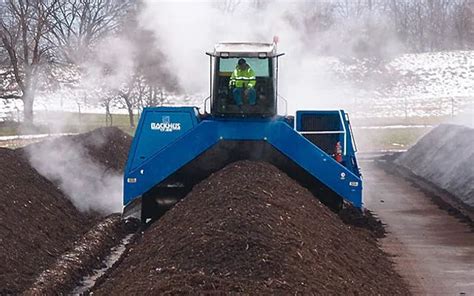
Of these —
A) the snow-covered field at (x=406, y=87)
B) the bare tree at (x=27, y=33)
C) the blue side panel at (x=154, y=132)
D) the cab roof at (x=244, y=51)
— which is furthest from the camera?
the snow-covered field at (x=406, y=87)

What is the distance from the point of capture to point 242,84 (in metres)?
18.4

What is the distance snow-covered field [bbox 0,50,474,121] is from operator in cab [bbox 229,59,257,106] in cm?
2752

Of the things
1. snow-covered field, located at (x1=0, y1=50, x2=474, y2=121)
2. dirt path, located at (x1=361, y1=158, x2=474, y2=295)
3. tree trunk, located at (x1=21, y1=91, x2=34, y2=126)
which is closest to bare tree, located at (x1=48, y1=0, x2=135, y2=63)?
dirt path, located at (x1=361, y1=158, x2=474, y2=295)

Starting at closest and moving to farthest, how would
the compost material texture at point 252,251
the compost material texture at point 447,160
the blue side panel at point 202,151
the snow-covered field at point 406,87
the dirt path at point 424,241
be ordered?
the compost material texture at point 252,251
the dirt path at point 424,241
the blue side panel at point 202,151
the compost material texture at point 447,160
the snow-covered field at point 406,87

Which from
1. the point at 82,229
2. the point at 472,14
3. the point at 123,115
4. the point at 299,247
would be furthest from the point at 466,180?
the point at 123,115

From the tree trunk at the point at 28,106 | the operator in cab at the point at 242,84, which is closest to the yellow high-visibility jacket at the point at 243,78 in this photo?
the operator in cab at the point at 242,84

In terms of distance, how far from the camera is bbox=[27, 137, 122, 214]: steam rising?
2148cm

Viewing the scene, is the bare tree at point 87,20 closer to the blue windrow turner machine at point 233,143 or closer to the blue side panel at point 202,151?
the blue windrow turner machine at point 233,143

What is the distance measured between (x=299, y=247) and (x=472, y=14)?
41979 mm

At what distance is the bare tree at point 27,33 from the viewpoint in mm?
25302

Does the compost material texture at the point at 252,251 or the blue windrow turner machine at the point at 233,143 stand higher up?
the blue windrow turner machine at the point at 233,143

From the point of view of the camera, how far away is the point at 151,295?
29.0 ft

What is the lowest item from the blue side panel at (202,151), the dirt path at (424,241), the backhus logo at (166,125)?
the dirt path at (424,241)

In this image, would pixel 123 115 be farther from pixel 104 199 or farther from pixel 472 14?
pixel 104 199
